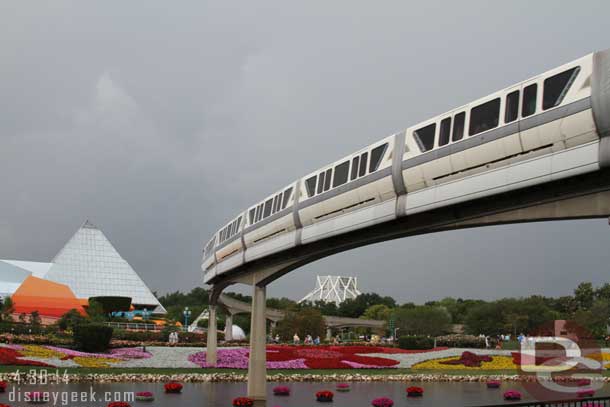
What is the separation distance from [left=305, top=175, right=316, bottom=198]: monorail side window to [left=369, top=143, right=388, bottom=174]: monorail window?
4205mm

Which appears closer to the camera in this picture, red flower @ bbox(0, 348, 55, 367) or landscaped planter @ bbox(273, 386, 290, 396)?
landscaped planter @ bbox(273, 386, 290, 396)

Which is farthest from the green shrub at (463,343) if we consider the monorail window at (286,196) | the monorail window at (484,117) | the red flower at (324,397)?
the monorail window at (484,117)

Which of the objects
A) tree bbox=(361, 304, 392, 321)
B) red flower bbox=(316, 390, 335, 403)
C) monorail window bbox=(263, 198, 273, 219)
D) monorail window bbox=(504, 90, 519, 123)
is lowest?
tree bbox=(361, 304, 392, 321)

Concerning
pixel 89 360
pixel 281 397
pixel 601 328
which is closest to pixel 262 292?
pixel 281 397

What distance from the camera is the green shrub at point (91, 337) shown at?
42.5 metres

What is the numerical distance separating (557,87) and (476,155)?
2.28 metres

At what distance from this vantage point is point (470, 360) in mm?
48625

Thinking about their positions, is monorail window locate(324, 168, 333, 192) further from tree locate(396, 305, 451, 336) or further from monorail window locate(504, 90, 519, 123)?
tree locate(396, 305, 451, 336)

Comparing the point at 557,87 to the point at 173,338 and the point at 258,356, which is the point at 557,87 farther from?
the point at 173,338

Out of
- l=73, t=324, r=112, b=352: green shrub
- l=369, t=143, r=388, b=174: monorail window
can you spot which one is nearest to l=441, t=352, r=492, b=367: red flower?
l=73, t=324, r=112, b=352: green shrub

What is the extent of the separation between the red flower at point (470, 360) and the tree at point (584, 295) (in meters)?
54.2

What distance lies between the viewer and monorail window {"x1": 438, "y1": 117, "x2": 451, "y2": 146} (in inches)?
595

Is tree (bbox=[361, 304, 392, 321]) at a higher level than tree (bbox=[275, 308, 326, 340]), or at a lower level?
lower

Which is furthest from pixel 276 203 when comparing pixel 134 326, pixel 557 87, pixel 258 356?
pixel 134 326
